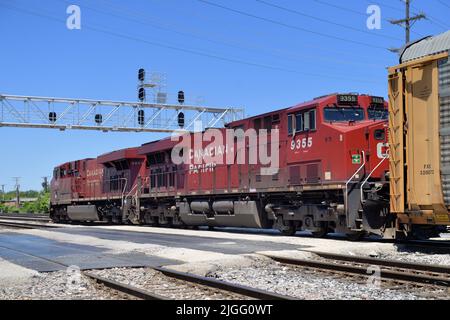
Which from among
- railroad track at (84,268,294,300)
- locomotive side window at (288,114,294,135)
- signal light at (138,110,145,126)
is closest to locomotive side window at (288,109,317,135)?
locomotive side window at (288,114,294,135)

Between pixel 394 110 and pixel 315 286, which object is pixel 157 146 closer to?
pixel 394 110

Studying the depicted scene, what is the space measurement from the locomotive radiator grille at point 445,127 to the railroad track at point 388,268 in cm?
225

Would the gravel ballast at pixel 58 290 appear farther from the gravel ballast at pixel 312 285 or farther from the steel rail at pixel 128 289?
the gravel ballast at pixel 312 285

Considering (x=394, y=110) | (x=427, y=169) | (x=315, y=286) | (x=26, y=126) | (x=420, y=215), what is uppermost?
(x=26, y=126)

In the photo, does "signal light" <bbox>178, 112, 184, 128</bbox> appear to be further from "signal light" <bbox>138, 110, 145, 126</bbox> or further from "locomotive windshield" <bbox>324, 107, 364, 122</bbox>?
"locomotive windshield" <bbox>324, 107, 364, 122</bbox>

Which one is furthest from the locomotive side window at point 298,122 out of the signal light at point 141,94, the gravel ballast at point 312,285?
the signal light at point 141,94

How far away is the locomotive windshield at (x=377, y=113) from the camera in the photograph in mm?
17234

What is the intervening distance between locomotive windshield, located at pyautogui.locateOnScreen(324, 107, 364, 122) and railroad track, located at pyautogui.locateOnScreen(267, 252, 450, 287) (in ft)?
19.3

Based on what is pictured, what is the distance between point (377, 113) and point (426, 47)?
5.20 meters

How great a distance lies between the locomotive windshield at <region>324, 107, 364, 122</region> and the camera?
1691 centimetres

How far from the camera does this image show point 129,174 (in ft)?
102
